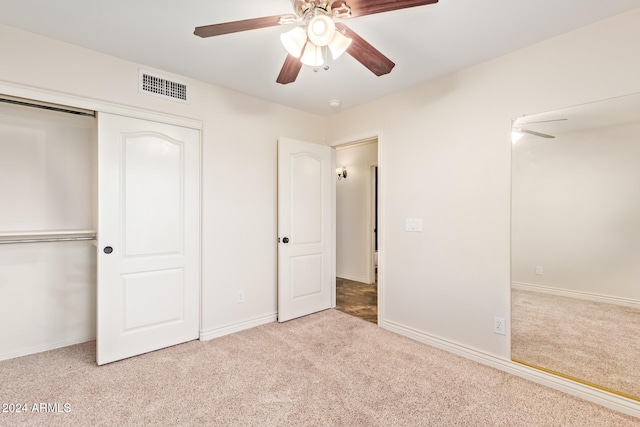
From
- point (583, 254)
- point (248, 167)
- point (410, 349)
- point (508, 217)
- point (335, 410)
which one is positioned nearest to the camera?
point (335, 410)

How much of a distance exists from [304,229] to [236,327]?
1.29m

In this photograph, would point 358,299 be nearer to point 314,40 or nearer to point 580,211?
point 580,211

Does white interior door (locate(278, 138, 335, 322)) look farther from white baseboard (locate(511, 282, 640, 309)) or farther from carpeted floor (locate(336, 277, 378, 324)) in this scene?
white baseboard (locate(511, 282, 640, 309))

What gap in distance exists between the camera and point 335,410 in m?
1.86

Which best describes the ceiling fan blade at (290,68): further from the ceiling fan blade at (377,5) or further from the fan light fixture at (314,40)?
the ceiling fan blade at (377,5)

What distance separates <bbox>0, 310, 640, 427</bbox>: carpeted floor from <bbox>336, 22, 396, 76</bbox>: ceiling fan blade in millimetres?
2121

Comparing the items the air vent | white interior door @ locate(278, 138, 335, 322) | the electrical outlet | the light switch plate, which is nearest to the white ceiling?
the air vent

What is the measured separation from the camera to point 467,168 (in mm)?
2602

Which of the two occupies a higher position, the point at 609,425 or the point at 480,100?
the point at 480,100

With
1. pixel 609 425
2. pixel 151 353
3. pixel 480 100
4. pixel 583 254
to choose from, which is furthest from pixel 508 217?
pixel 151 353

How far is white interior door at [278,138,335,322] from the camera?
3373 mm

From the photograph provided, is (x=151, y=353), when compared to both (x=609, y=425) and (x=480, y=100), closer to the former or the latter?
(x=609, y=425)

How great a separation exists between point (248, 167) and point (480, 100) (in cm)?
227

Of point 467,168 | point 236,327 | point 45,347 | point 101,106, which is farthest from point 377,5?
point 45,347
